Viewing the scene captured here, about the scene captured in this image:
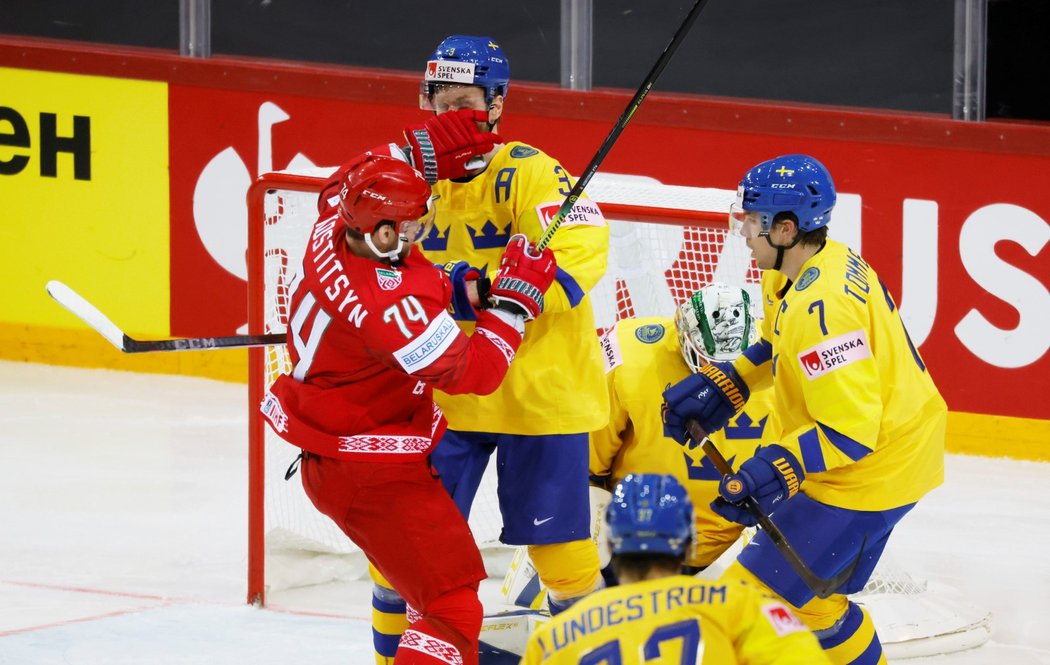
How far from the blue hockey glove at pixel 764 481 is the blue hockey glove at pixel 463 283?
653mm

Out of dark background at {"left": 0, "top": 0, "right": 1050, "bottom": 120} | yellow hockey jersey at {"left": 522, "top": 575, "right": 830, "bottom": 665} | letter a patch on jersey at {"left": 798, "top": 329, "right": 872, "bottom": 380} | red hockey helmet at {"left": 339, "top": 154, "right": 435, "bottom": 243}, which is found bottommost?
yellow hockey jersey at {"left": 522, "top": 575, "right": 830, "bottom": 665}

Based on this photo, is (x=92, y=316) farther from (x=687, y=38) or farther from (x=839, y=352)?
(x=687, y=38)

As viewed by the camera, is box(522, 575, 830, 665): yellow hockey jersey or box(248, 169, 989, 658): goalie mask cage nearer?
box(522, 575, 830, 665): yellow hockey jersey

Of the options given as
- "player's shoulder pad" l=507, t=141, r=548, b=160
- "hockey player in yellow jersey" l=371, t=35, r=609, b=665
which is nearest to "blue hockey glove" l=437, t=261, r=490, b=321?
"hockey player in yellow jersey" l=371, t=35, r=609, b=665

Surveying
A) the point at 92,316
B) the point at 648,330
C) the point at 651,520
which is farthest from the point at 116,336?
the point at 651,520

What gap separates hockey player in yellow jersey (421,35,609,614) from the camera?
150 inches

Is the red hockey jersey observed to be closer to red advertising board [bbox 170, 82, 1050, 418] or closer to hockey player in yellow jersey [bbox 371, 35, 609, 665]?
hockey player in yellow jersey [bbox 371, 35, 609, 665]

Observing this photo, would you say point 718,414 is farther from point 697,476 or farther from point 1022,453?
point 1022,453

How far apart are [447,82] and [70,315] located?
4.46 m

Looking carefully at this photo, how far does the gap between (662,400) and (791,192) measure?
3.27ft

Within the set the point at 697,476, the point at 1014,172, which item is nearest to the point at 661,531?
the point at 697,476

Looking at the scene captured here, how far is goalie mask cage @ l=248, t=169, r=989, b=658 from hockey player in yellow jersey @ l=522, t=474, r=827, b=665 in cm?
215

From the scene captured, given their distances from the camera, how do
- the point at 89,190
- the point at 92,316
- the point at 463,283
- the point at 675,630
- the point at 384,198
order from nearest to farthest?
the point at 675,630 → the point at 384,198 → the point at 463,283 → the point at 92,316 → the point at 89,190

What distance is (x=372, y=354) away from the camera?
3.32m
